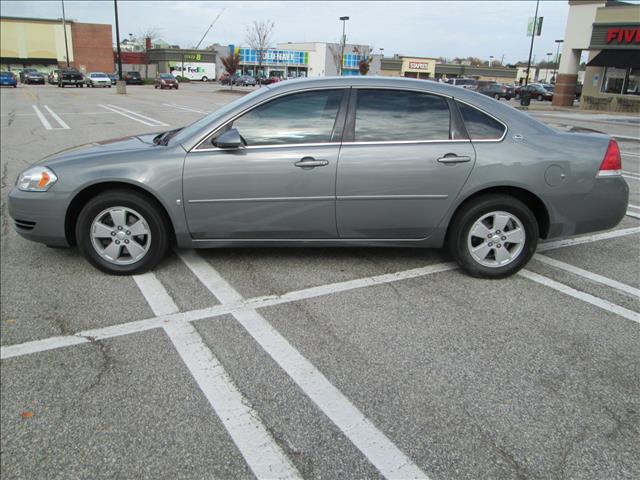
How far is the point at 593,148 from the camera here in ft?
14.8

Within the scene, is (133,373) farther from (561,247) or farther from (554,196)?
(561,247)

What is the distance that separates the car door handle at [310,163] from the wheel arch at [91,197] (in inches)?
46.2

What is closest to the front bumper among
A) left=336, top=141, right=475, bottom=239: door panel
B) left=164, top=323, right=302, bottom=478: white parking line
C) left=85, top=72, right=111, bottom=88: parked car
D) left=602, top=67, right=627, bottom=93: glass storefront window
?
left=164, top=323, right=302, bottom=478: white parking line

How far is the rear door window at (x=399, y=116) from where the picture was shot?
14.4 feet

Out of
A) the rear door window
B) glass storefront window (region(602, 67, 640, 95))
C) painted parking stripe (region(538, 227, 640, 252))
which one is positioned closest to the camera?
the rear door window

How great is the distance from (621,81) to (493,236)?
34156 mm

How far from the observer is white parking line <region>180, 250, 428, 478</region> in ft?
8.03

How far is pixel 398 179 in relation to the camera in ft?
14.2

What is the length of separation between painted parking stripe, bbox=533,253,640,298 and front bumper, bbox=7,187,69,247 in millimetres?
4326

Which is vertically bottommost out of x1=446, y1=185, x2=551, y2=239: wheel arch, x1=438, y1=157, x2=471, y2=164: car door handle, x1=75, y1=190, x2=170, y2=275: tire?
x1=75, y1=190, x2=170, y2=275: tire

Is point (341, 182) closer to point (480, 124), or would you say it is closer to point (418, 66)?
point (480, 124)

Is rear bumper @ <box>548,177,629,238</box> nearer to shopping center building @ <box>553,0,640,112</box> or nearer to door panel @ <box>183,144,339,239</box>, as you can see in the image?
door panel @ <box>183,144,339,239</box>

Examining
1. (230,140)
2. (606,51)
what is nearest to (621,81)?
(606,51)

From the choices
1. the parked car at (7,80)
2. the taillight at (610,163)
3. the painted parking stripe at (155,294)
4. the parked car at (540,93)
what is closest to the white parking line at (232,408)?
the painted parking stripe at (155,294)
